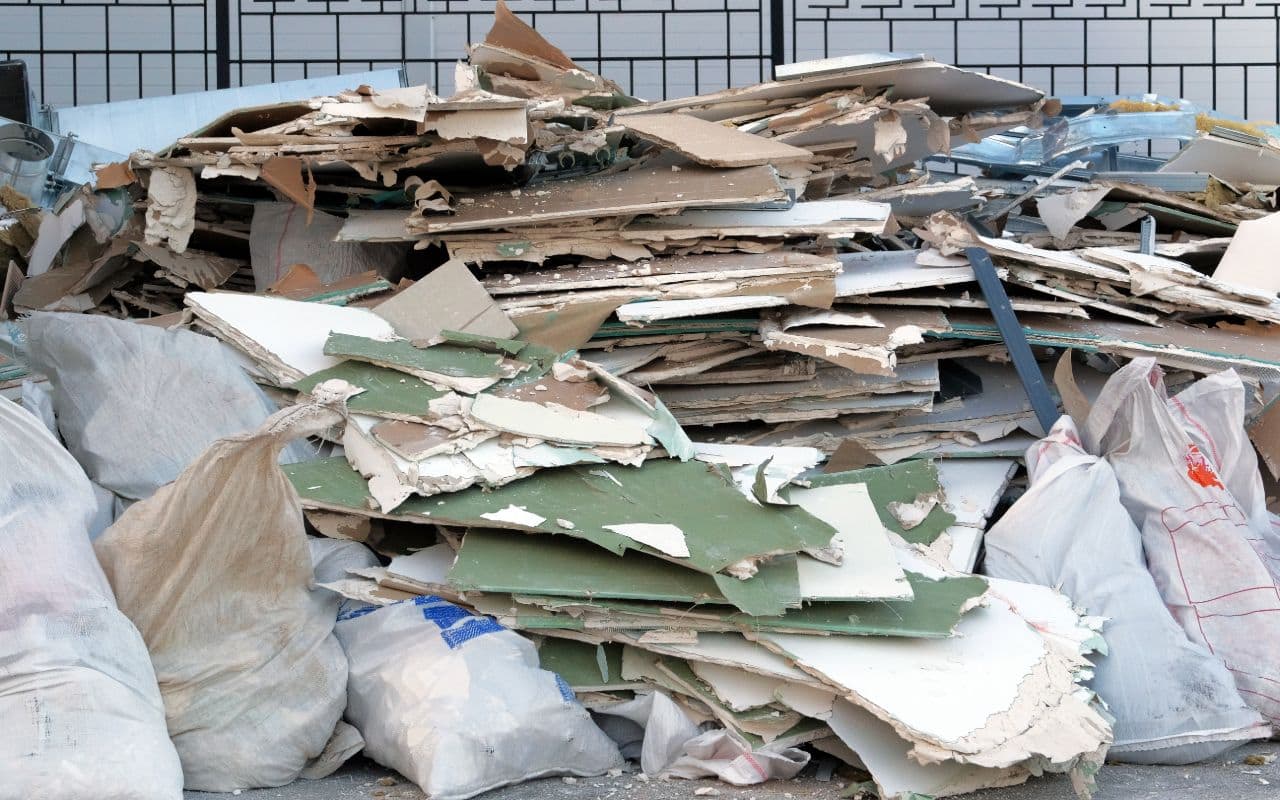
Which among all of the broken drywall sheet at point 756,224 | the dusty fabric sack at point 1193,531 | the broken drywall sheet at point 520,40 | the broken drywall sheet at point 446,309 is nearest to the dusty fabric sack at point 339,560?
the broken drywall sheet at point 446,309

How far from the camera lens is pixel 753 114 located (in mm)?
5148

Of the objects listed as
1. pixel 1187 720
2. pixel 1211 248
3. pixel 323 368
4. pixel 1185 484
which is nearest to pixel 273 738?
pixel 323 368

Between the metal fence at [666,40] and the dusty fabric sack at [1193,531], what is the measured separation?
6.71 metres

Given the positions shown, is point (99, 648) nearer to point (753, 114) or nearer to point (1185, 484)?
point (1185, 484)

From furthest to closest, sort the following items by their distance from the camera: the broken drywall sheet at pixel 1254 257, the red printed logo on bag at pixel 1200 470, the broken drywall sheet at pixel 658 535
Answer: the broken drywall sheet at pixel 1254 257, the red printed logo on bag at pixel 1200 470, the broken drywall sheet at pixel 658 535

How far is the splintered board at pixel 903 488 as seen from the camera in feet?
12.4

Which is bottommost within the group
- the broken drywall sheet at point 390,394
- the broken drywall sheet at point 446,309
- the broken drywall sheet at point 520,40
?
the broken drywall sheet at point 390,394

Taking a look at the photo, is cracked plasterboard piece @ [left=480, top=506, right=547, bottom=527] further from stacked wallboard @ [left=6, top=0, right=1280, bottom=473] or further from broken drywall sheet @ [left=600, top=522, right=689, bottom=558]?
stacked wallboard @ [left=6, top=0, right=1280, bottom=473]

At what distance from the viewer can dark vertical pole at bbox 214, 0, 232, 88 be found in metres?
9.95

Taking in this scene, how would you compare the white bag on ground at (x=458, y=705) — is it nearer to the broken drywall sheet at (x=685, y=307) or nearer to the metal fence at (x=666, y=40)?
the broken drywall sheet at (x=685, y=307)

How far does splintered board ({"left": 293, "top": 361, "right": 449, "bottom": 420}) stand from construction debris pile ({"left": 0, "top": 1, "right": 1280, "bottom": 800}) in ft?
0.05

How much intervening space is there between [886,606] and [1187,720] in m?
0.77

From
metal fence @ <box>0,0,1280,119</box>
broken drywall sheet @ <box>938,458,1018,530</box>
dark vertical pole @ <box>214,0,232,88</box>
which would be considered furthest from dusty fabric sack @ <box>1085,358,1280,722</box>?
dark vertical pole @ <box>214,0,232,88</box>

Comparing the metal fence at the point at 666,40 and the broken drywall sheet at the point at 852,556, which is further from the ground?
the metal fence at the point at 666,40
